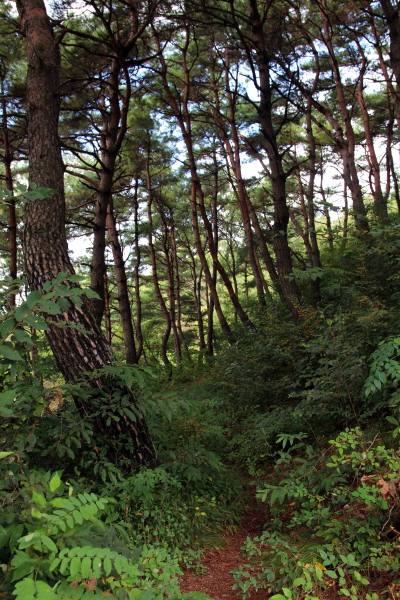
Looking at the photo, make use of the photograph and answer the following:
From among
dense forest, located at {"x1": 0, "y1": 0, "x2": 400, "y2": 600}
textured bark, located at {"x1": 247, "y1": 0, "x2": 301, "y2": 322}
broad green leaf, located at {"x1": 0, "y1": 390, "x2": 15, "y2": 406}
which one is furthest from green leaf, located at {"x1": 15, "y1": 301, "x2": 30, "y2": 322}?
textured bark, located at {"x1": 247, "y1": 0, "x2": 301, "y2": 322}

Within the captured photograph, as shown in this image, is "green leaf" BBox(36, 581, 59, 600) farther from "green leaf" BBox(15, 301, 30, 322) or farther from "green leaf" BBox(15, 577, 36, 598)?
"green leaf" BBox(15, 301, 30, 322)

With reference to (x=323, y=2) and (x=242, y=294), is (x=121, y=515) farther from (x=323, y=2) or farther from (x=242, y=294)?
(x=242, y=294)

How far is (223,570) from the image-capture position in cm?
265

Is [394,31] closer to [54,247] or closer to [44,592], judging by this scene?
[54,247]

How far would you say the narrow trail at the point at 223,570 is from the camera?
2411mm

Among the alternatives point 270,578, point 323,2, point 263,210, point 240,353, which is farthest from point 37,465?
point 263,210

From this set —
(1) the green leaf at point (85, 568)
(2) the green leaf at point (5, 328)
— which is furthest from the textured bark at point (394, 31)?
(1) the green leaf at point (85, 568)

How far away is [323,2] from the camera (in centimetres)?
847

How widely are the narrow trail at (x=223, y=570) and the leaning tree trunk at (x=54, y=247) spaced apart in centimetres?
90

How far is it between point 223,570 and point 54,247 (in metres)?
2.96

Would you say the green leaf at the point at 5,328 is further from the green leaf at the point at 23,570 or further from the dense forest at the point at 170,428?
the green leaf at the point at 23,570

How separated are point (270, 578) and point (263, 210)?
1744 cm

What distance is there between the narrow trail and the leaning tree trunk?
35.3 inches

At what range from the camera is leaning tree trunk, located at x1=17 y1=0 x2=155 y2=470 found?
10.9ft
